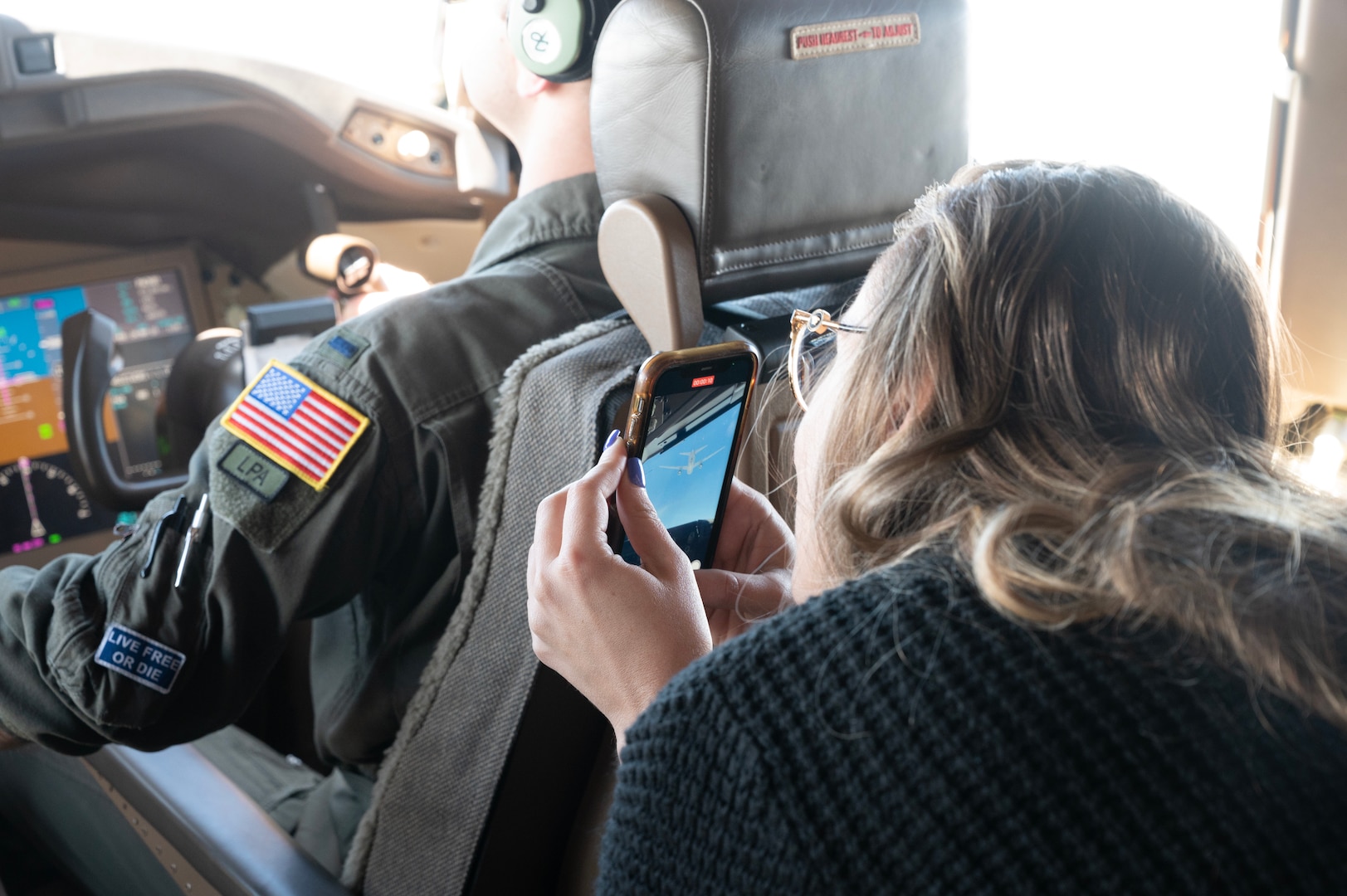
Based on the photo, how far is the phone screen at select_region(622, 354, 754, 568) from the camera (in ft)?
2.44

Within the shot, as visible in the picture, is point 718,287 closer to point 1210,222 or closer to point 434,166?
point 1210,222

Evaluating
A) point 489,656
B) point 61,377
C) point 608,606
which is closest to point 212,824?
point 489,656

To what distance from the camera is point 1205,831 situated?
15.3 inches

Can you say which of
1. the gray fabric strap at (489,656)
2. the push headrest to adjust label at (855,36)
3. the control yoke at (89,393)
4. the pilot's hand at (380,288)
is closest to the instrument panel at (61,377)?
the control yoke at (89,393)

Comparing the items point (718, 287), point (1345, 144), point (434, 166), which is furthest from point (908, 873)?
point (434, 166)

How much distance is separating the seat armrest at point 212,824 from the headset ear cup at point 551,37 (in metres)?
0.77

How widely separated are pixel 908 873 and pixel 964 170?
430mm

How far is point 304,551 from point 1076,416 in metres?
0.63

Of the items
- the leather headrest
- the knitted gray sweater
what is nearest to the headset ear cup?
the leather headrest

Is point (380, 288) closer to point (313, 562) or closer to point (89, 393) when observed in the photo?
point (89, 393)

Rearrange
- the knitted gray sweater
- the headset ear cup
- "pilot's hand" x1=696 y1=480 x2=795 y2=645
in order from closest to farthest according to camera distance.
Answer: the knitted gray sweater < "pilot's hand" x1=696 y1=480 x2=795 y2=645 < the headset ear cup

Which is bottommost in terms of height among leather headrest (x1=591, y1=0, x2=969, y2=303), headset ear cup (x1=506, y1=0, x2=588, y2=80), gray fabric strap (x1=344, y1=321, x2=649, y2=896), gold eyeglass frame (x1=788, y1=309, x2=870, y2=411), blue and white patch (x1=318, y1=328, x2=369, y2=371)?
gray fabric strap (x1=344, y1=321, x2=649, y2=896)

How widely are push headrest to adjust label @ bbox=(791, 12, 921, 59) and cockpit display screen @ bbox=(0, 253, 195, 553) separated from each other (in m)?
1.39

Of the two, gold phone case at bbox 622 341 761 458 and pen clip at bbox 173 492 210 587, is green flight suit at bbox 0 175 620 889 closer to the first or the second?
pen clip at bbox 173 492 210 587
